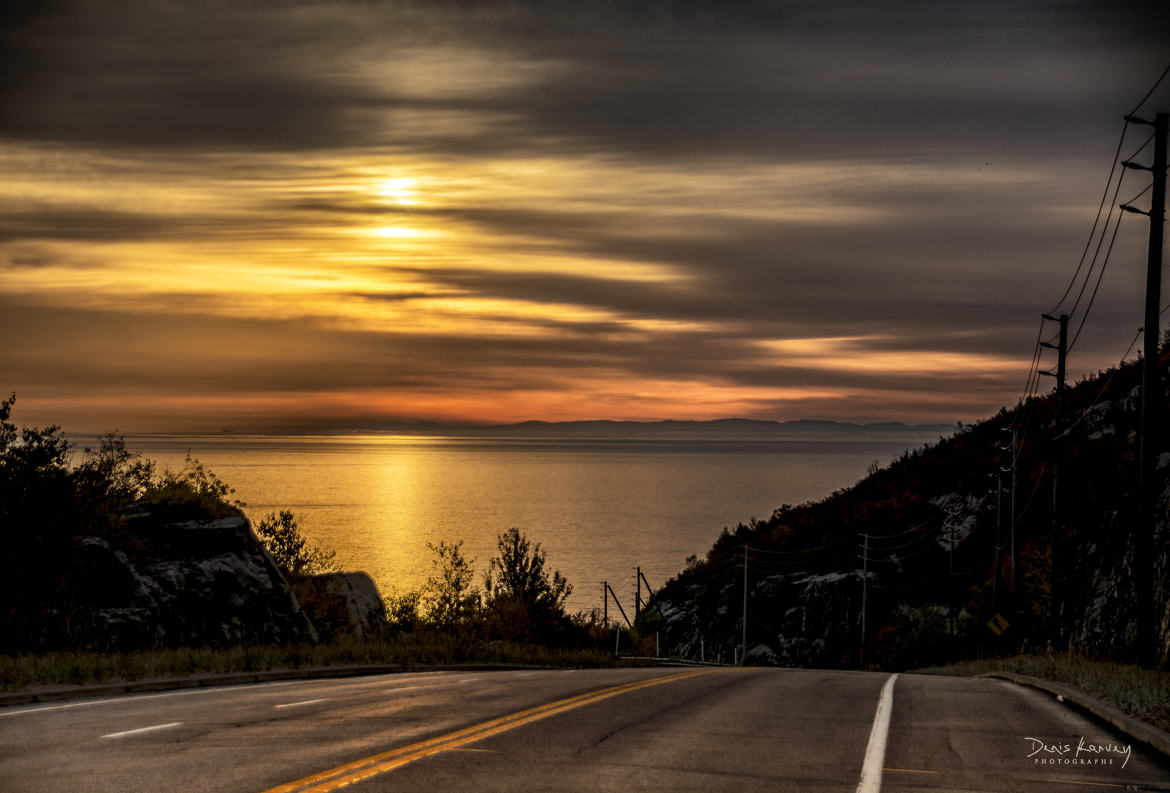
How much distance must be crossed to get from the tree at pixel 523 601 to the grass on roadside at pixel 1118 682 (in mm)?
21588

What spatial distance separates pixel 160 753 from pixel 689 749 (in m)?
5.08

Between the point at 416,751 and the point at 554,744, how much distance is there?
1441 mm

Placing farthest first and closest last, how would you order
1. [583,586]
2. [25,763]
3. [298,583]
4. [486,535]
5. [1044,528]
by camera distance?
[486,535] < [583,586] < [1044,528] < [298,583] < [25,763]

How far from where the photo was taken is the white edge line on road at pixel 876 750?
934cm

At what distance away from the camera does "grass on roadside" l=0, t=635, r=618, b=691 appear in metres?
16.8

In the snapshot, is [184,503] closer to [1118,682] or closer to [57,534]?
[57,534]

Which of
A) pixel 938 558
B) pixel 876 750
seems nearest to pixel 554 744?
pixel 876 750

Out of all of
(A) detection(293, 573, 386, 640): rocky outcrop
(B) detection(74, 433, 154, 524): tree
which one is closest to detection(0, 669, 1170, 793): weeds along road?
(B) detection(74, 433, 154, 524): tree

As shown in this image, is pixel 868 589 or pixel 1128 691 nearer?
pixel 1128 691

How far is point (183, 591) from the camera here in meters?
26.8

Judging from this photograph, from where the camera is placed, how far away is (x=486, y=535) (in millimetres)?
171625

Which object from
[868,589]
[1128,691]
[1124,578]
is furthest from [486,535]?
[1128,691]

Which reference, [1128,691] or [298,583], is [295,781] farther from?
[298,583]

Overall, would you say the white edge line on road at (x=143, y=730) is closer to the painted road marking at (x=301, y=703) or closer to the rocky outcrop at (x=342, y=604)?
the painted road marking at (x=301, y=703)
